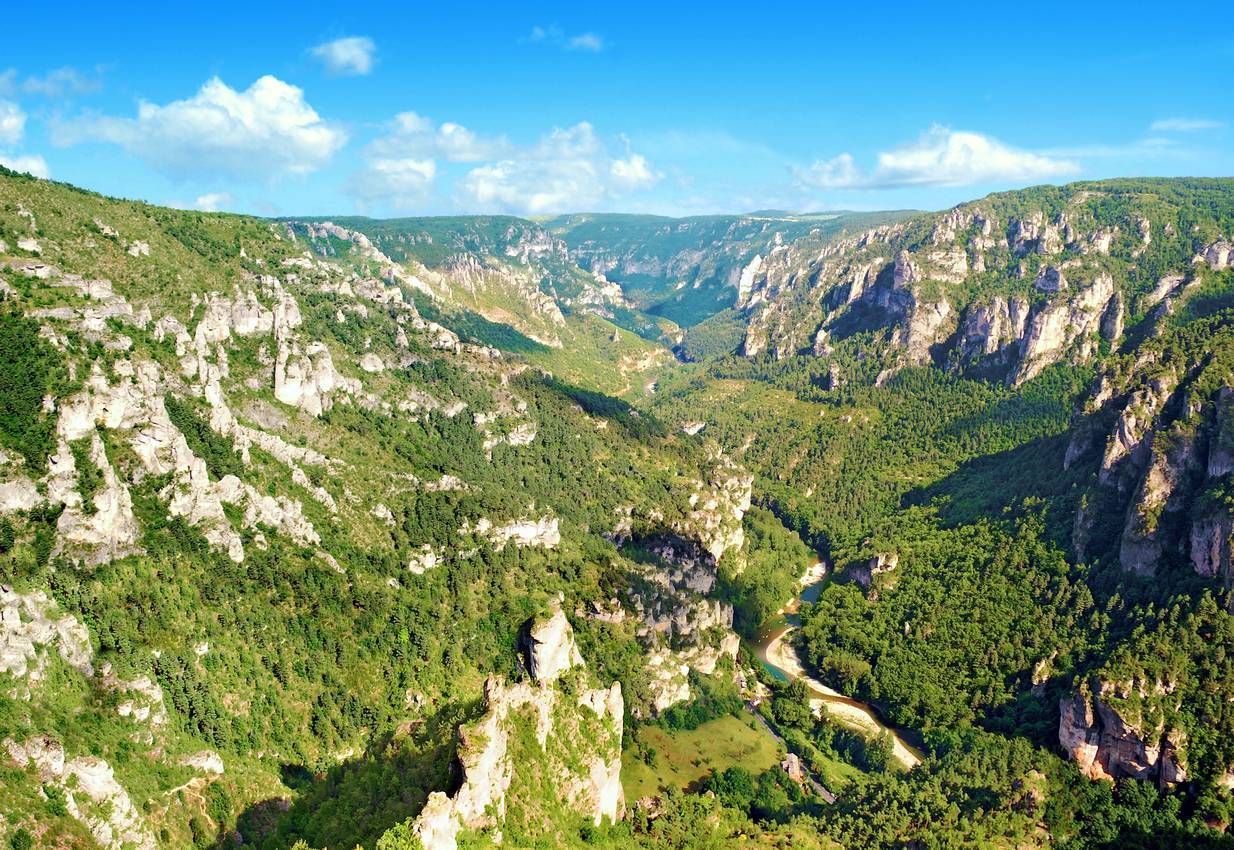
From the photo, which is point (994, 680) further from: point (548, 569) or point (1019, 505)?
point (548, 569)

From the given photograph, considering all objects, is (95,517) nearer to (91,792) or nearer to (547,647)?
(91,792)

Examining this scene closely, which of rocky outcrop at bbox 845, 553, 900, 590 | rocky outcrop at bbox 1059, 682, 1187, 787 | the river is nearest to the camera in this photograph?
rocky outcrop at bbox 1059, 682, 1187, 787

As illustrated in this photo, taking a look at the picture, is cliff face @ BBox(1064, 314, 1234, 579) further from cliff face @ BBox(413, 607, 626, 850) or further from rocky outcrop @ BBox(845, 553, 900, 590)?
cliff face @ BBox(413, 607, 626, 850)

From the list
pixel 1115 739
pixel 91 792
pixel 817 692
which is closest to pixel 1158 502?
pixel 1115 739

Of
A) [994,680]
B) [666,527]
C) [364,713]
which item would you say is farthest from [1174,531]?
[364,713]

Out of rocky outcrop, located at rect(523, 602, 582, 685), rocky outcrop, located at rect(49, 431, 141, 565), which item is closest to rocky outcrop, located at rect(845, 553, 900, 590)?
rocky outcrop, located at rect(523, 602, 582, 685)

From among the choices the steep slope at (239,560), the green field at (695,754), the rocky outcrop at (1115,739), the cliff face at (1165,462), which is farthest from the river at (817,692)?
the cliff face at (1165,462)
